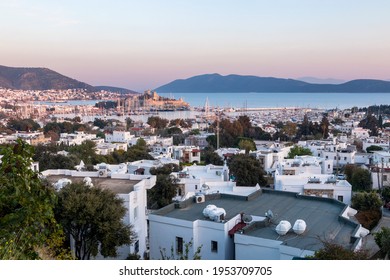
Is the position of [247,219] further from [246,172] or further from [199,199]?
[246,172]

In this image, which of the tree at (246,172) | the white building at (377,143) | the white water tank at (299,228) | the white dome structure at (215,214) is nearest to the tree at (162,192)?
the tree at (246,172)

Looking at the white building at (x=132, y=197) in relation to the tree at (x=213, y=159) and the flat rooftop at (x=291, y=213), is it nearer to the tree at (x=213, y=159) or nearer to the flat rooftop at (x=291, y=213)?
the flat rooftop at (x=291, y=213)

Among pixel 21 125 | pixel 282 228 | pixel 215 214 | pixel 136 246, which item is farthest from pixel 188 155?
pixel 21 125

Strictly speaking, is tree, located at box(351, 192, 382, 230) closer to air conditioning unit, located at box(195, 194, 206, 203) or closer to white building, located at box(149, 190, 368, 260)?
white building, located at box(149, 190, 368, 260)

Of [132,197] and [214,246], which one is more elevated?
[132,197]

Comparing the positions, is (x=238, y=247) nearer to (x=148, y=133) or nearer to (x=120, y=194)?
(x=120, y=194)

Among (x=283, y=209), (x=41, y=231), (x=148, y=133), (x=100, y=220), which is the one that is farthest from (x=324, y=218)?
(x=148, y=133)
